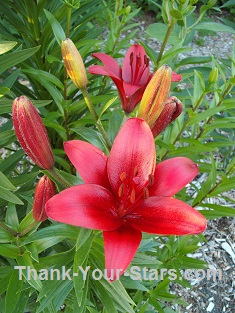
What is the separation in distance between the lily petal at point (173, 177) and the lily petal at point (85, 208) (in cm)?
9

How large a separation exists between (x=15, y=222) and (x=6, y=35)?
86 centimetres

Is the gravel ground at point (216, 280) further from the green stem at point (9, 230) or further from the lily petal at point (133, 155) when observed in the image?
Answer: the lily petal at point (133, 155)

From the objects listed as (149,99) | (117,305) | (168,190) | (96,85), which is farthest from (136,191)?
(96,85)

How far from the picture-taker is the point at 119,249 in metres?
0.74

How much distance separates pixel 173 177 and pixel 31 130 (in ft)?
0.90

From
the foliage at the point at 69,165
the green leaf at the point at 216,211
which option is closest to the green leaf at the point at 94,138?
the foliage at the point at 69,165

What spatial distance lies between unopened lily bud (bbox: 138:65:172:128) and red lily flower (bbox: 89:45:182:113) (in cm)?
12

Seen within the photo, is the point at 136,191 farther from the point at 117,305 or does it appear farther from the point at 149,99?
the point at 117,305

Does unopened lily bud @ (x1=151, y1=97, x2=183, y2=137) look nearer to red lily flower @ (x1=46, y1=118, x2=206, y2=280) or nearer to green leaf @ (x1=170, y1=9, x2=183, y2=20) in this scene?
red lily flower @ (x1=46, y1=118, x2=206, y2=280)

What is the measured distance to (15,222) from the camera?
1.10 meters

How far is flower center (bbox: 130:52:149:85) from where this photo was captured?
1.03 m

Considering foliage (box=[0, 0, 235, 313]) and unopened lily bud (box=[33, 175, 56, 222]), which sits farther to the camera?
foliage (box=[0, 0, 235, 313])

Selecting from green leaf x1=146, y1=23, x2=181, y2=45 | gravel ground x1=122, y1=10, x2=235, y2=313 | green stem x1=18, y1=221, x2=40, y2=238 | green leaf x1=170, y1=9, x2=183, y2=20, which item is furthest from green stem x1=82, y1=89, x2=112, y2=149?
gravel ground x1=122, y1=10, x2=235, y2=313

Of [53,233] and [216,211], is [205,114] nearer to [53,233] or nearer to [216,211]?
[216,211]
